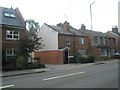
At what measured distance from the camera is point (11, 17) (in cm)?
2731

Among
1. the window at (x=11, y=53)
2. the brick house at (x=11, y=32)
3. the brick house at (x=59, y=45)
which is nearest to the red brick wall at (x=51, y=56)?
the brick house at (x=59, y=45)

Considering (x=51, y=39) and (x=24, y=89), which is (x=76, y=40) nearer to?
(x=51, y=39)

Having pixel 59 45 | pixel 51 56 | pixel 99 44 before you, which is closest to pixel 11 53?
pixel 51 56

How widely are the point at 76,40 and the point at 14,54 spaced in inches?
620

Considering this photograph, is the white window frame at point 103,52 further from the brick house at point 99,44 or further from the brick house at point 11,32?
the brick house at point 11,32

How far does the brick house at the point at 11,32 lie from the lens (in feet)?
80.3

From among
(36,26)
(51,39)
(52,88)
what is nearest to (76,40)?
(51,39)

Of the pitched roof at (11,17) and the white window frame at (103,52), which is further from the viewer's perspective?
the white window frame at (103,52)

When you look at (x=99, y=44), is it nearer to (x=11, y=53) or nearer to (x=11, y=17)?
(x=11, y=17)

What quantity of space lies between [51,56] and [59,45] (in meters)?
2.73

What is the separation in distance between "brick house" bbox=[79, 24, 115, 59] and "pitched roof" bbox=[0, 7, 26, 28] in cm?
1706

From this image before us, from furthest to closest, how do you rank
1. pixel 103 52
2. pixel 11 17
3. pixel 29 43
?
pixel 103 52 < pixel 11 17 < pixel 29 43

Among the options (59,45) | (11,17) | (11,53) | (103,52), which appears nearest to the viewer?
(11,53)

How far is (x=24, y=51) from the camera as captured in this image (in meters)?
25.7
